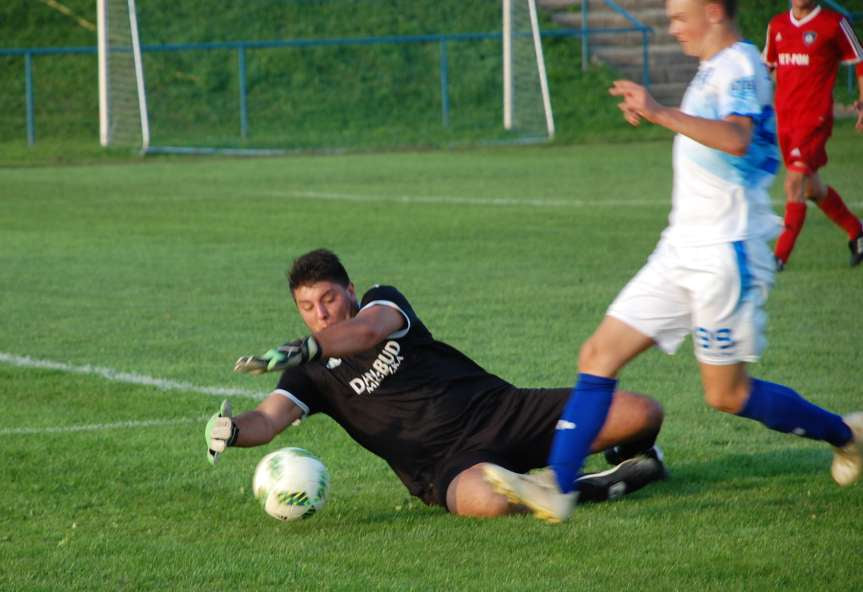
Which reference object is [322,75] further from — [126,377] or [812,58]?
[126,377]

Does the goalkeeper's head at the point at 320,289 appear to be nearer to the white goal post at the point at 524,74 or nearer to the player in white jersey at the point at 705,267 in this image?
the player in white jersey at the point at 705,267

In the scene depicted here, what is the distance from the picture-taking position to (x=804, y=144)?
39.8ft

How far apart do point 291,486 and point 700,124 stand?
1868 mm

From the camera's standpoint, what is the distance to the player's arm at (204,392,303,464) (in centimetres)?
555

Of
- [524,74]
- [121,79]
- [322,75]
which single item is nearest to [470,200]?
[121,79]

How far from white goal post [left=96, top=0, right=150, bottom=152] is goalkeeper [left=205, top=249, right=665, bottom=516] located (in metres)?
19.6

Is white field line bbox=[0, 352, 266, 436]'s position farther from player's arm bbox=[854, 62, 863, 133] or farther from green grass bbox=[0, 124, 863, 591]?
player's arm bbox=[854, 62, 863, 133]

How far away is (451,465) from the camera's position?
18.6 ft

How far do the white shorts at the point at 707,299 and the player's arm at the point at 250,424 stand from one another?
4.43 ft

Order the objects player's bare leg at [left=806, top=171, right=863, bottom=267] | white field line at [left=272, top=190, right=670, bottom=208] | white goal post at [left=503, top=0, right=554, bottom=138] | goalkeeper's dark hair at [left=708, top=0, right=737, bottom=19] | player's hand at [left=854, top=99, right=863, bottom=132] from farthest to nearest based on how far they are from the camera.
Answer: white goal post at [left=503, top=0, right=554, bottom=138] < white field line at [left=272, top=190, right=670, bottom=208] < player's bare leg at [left=806, top=171, right=863, bottom=267] < player's hand at [left=854, top=99, right=863, bottom=132] < goalkeeper's dark hair at [left=708, top=0, right=737, bottom=19]

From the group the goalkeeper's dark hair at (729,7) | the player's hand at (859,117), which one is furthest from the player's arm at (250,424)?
the player's hand at (859,117)

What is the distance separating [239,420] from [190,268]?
274 inches

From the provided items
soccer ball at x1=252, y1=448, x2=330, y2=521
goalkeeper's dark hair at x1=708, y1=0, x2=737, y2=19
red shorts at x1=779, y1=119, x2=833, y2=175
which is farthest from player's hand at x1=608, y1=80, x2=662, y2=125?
red shorts at x1=779, y1=119, x2=833, y2=175

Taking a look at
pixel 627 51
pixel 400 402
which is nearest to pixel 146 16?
pixel 627 51
